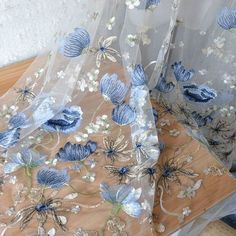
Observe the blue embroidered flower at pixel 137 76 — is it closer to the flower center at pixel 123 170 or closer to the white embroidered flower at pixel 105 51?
the white embroidered flower at pixel 105 51

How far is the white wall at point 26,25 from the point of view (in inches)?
32.2

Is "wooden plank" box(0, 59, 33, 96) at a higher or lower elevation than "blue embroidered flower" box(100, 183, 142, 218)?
higher

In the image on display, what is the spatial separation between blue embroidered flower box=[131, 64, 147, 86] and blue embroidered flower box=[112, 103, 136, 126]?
0.17 ft

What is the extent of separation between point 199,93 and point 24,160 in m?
0.52

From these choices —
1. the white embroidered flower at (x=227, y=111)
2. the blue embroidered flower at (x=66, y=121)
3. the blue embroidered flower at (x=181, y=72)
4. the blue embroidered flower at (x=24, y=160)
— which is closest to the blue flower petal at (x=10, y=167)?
the blue embroidered flower at (x=24, y=160)

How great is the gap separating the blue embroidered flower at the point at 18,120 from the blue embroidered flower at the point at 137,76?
24 cm

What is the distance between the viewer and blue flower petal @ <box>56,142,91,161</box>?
74 cm

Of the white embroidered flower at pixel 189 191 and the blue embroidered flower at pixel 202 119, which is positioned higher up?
the white embroidered flower at pixel 189 191

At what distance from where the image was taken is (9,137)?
0.75m

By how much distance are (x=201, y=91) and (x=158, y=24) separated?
27 cm

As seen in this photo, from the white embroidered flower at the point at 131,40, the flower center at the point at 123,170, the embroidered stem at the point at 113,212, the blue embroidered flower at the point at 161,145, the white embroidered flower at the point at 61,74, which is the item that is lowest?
the embroidered stem at the point at 113,212

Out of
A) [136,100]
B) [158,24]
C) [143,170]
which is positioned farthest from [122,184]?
[158,24]

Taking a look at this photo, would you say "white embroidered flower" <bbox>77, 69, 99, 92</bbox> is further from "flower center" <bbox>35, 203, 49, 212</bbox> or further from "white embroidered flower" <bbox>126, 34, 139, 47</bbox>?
"flower center" <bbox>35, 203, 49, 212</bbox>

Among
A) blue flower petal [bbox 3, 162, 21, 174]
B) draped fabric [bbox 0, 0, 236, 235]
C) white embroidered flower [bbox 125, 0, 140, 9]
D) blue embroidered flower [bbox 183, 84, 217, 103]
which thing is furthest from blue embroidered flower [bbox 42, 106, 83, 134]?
blue embroidered flower [bbox 183, 84, 217, 103]
